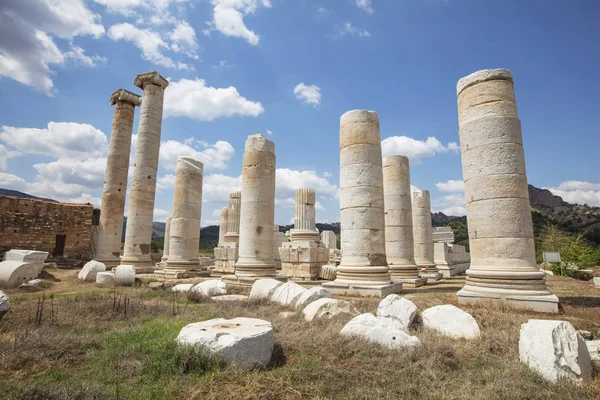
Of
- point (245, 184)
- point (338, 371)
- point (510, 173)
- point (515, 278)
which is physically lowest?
point (338, 371)

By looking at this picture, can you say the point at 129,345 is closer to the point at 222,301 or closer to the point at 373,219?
the point at 222,301

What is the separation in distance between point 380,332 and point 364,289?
522 cm

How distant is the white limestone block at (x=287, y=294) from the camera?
8312 mm

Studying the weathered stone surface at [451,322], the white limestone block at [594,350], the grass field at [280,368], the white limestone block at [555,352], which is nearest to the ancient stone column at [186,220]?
the grass field at [280,368]

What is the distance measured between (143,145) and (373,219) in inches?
646

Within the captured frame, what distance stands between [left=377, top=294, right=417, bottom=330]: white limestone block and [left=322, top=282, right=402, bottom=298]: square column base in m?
3.47

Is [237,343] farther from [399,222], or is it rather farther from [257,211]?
[399,222]

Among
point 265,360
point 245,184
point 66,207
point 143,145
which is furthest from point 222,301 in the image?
point 66,207

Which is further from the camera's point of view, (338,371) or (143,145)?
(143,145)

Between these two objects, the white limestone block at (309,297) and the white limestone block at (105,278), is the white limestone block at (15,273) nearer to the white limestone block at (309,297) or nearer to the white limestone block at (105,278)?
the white limestone block at (105,278)

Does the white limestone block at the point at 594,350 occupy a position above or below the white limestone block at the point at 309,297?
below

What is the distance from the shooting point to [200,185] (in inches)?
724

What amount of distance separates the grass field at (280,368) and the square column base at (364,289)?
3.82 m

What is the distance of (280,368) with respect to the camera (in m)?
4.07
